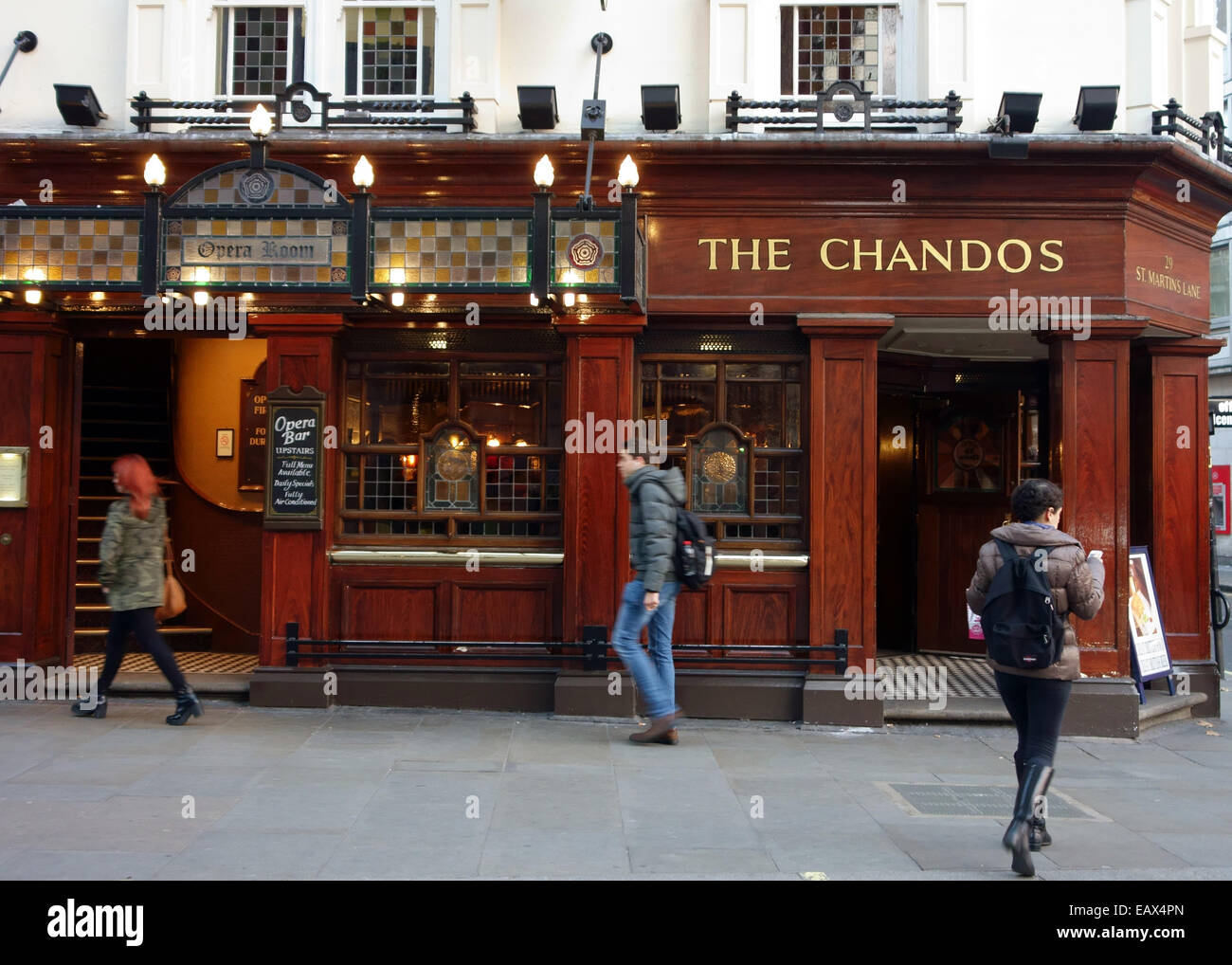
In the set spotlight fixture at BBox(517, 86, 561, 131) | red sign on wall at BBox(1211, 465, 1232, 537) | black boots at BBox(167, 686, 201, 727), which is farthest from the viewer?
red sign on wall at BBox(1211, 465, 1232, 537)

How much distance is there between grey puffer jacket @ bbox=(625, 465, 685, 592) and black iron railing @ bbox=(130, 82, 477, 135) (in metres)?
3.21

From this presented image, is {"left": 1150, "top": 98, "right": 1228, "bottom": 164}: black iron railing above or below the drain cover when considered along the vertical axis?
above

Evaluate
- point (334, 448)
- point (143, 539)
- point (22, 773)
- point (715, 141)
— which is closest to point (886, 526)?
point (715, 141)

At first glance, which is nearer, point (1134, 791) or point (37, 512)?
point (1134, 791)

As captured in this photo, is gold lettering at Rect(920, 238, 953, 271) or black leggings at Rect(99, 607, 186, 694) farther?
gold lettering at Rect(920, 238, 953, 271)

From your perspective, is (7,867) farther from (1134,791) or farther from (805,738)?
(1134,791)

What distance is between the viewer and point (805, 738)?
837 centimetres

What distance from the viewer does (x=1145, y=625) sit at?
9.45m

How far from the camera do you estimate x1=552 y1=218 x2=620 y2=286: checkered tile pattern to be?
7941mm

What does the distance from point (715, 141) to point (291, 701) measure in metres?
5.36

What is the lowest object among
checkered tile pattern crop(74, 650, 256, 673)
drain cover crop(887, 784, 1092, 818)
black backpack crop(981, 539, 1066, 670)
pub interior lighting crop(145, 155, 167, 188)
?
drain cover crop(887, 784, 1092, 818)

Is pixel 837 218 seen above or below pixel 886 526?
above

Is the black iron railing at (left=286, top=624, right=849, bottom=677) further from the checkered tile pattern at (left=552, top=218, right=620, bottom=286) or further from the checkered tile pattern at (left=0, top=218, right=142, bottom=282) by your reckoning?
the checkered tile pattern at (left=0, top=218, right=142, bottom=282)

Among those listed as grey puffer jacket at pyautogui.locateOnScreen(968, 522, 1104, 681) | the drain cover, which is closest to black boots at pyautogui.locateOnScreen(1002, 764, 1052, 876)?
grey puffer jacket at pyautogui.locateOnScreen(968, 522, 1104, 681)
